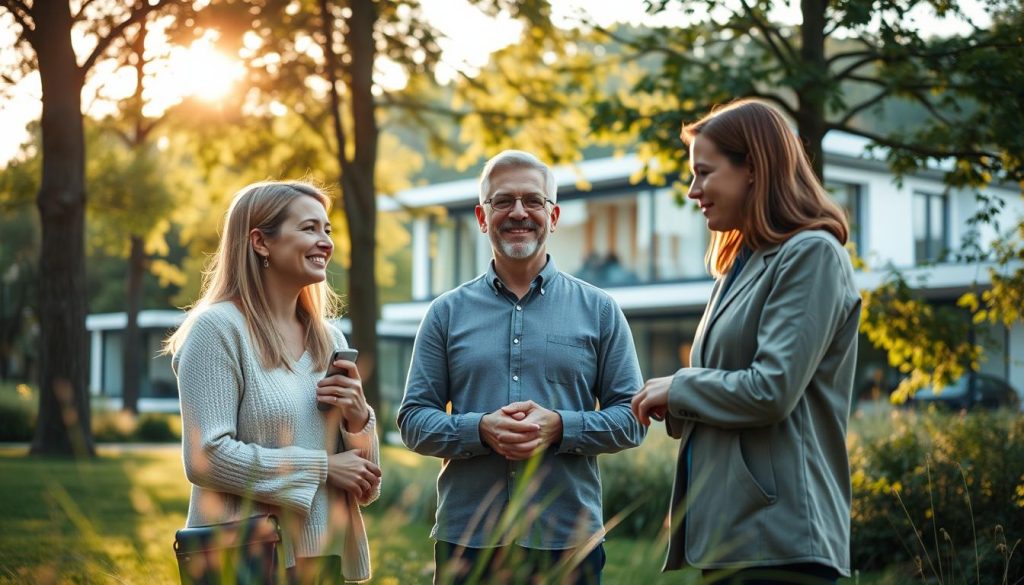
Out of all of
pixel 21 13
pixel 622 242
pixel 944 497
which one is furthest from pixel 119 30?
pixel 622 242

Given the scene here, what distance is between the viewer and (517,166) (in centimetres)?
393

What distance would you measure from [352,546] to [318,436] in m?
0.43

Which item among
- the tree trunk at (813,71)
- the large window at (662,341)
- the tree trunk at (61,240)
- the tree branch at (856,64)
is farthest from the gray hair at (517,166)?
the large window at (662,341)

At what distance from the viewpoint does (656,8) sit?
9477 mm

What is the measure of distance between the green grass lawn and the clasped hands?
42 cm

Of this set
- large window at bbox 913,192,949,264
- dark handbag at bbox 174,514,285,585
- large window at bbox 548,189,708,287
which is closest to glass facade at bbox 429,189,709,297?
large window at bbox 548,189,708,287

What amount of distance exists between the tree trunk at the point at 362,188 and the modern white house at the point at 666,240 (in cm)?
973

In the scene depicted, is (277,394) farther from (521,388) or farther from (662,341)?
(662,341)

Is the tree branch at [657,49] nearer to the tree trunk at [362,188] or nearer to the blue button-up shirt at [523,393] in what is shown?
the tree trunk at [362,188]

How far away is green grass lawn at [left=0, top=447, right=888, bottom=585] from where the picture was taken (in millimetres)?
3832

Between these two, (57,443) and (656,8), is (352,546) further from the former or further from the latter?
(57,443)

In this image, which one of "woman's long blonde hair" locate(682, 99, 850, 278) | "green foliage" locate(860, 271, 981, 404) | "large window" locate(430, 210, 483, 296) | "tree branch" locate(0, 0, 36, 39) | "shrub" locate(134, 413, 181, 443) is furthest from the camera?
"large window" locate(430, 210, 483, 296)

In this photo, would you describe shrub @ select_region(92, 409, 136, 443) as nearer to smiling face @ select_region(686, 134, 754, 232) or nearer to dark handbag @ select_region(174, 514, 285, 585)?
dark handbag @ select_region(174, 514, 285, 585)

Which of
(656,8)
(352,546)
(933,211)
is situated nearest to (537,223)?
(352,546)
